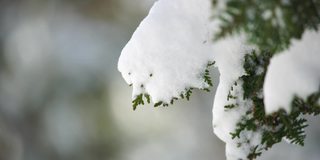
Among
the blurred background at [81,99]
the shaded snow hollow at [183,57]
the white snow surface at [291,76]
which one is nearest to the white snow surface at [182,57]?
the shaded snow hollow at [183,57]

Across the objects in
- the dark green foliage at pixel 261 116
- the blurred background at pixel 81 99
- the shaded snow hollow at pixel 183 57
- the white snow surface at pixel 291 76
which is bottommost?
the white snow surface at pixel 291 76

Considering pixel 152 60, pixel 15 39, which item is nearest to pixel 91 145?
pixel 15 39

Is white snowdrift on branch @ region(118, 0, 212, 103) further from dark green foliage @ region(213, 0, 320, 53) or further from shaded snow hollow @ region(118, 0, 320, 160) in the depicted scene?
dark green foliage @ region(213, 0, 320, 53)

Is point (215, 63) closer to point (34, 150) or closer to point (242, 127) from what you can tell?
point (242, 127)

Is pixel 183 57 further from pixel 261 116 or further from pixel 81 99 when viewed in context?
pixel 81 99

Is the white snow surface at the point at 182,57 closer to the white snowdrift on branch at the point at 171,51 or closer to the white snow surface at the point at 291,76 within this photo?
the white snowdrift on branch at the point at 171,51

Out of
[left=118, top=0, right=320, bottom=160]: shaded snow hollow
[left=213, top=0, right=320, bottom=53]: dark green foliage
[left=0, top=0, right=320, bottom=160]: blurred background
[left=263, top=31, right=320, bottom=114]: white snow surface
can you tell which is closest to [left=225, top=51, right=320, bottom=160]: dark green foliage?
[left=118, top=0, right=320, bottom=160]: shaded snow hollow
